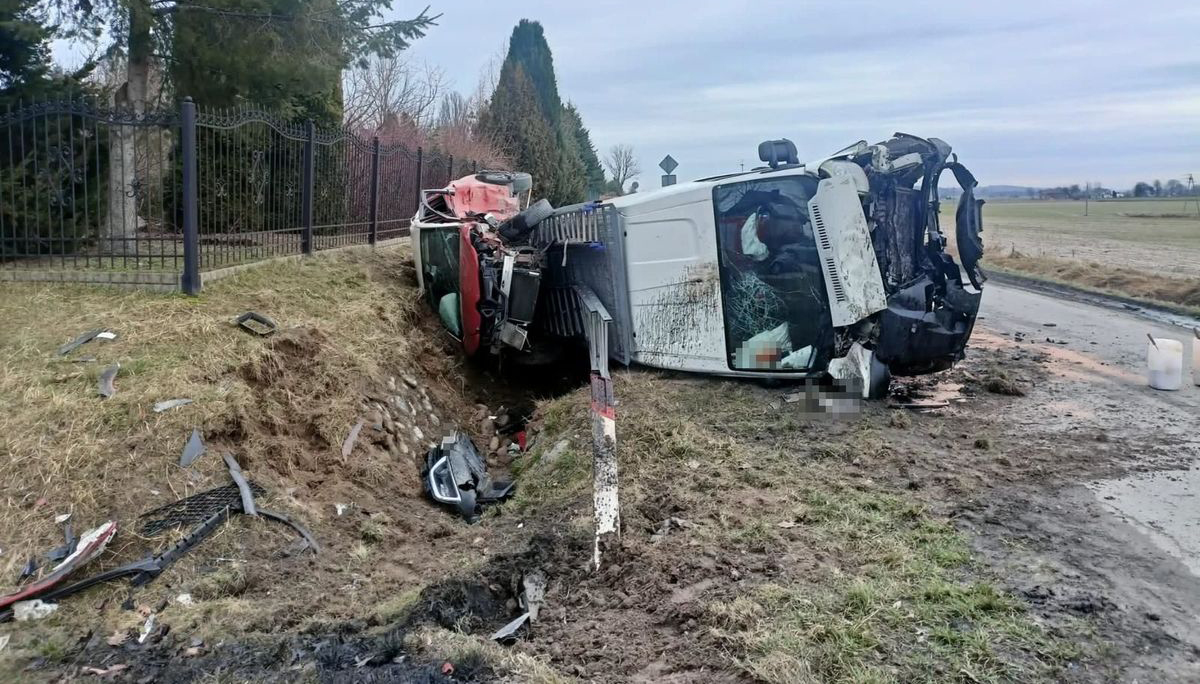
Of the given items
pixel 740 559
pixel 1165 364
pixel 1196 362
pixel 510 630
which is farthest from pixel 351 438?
pixel 1196 362

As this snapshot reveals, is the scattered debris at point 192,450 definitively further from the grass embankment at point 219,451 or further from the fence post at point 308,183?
the fence post at point 308,183

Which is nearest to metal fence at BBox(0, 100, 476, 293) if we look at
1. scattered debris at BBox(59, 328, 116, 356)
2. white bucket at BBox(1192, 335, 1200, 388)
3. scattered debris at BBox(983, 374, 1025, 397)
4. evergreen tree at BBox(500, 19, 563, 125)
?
scattered debris at BBox(59, 328, 116, 356)

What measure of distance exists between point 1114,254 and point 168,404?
29.1m

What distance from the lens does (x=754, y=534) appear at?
4.15 m

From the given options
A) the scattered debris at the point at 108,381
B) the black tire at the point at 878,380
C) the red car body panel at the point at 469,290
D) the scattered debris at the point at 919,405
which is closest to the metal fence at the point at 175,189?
the scattered debris at the point at 108,381

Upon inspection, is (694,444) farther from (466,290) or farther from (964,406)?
(466,290)

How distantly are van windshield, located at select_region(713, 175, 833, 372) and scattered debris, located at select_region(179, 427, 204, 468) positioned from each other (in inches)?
158

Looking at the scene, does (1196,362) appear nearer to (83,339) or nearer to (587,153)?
(83,339)

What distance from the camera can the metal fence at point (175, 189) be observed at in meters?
7.29

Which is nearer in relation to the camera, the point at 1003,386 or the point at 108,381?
the point at 108,381

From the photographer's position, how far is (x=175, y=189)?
7.84 meters

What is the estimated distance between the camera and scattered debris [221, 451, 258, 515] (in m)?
4.75

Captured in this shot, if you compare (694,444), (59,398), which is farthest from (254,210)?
(694,444)

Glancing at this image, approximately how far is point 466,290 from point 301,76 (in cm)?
449
